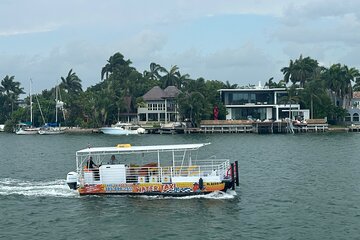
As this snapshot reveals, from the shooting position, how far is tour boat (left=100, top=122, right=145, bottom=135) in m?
123

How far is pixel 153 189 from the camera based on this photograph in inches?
1494

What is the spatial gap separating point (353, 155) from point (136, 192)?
3691cm

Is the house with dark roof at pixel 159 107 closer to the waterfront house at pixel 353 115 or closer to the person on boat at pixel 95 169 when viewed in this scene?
the waterfront house at pixel 353 115

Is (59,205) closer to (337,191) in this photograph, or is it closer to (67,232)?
(67,232)

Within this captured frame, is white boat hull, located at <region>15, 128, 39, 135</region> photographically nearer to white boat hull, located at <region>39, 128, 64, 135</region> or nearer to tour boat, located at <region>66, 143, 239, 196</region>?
white boat hull, located at <region>39, 128, 64, 135</region>

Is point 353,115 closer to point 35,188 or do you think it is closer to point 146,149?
point 35,188

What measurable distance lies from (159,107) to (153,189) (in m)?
98.5

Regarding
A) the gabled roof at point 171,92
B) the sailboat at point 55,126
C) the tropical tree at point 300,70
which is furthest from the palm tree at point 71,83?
the tropical tree at point 300,70

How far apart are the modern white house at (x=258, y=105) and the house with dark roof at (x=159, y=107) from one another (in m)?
12.4

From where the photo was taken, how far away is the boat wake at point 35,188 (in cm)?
4084

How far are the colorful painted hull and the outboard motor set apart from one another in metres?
1.42

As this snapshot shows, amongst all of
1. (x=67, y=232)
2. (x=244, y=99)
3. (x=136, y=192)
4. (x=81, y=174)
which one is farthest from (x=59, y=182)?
(x=244, y=99)

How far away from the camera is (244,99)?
427ft

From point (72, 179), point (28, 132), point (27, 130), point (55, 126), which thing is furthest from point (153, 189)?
point (55, 126)
